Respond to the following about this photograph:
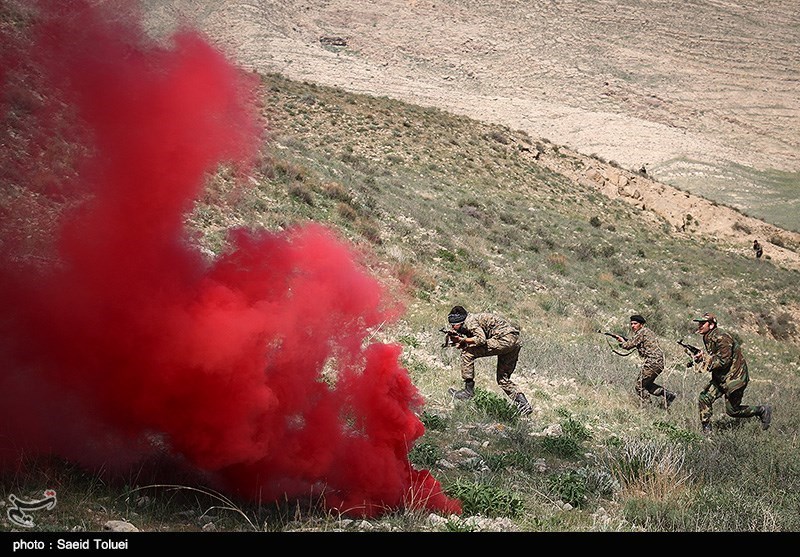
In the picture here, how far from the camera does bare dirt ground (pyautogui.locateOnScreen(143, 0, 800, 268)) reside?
62.6m

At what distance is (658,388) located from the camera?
11555 millimetres

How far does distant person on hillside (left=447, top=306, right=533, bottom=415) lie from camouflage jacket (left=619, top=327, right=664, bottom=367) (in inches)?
114

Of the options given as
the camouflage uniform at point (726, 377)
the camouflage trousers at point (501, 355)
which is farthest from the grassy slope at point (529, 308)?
the camouflage trousers at point (501, 355)

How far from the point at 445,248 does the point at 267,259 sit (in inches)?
659

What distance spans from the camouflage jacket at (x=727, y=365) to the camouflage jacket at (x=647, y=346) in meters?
1.07

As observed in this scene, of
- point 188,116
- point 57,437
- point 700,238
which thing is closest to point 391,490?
point 57,437

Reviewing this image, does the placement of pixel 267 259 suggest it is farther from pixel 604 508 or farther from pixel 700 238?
pixel 700 238

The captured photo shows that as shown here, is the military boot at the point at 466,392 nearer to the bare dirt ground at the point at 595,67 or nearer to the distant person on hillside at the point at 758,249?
the distant person on hillside at the point at 758,249

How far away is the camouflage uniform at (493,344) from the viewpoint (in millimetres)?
9367

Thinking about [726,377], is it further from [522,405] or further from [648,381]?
[522,405]

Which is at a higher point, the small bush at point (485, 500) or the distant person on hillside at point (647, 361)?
the small bush at point (485, 500)

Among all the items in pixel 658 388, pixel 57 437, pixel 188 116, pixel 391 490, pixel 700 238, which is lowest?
pixel 700 238

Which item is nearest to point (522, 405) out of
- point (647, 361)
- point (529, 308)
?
point (647, 361)

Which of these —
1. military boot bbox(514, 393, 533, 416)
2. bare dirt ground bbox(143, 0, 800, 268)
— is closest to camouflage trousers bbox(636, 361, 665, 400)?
military boot bbox(514, 393, 533, 416)
